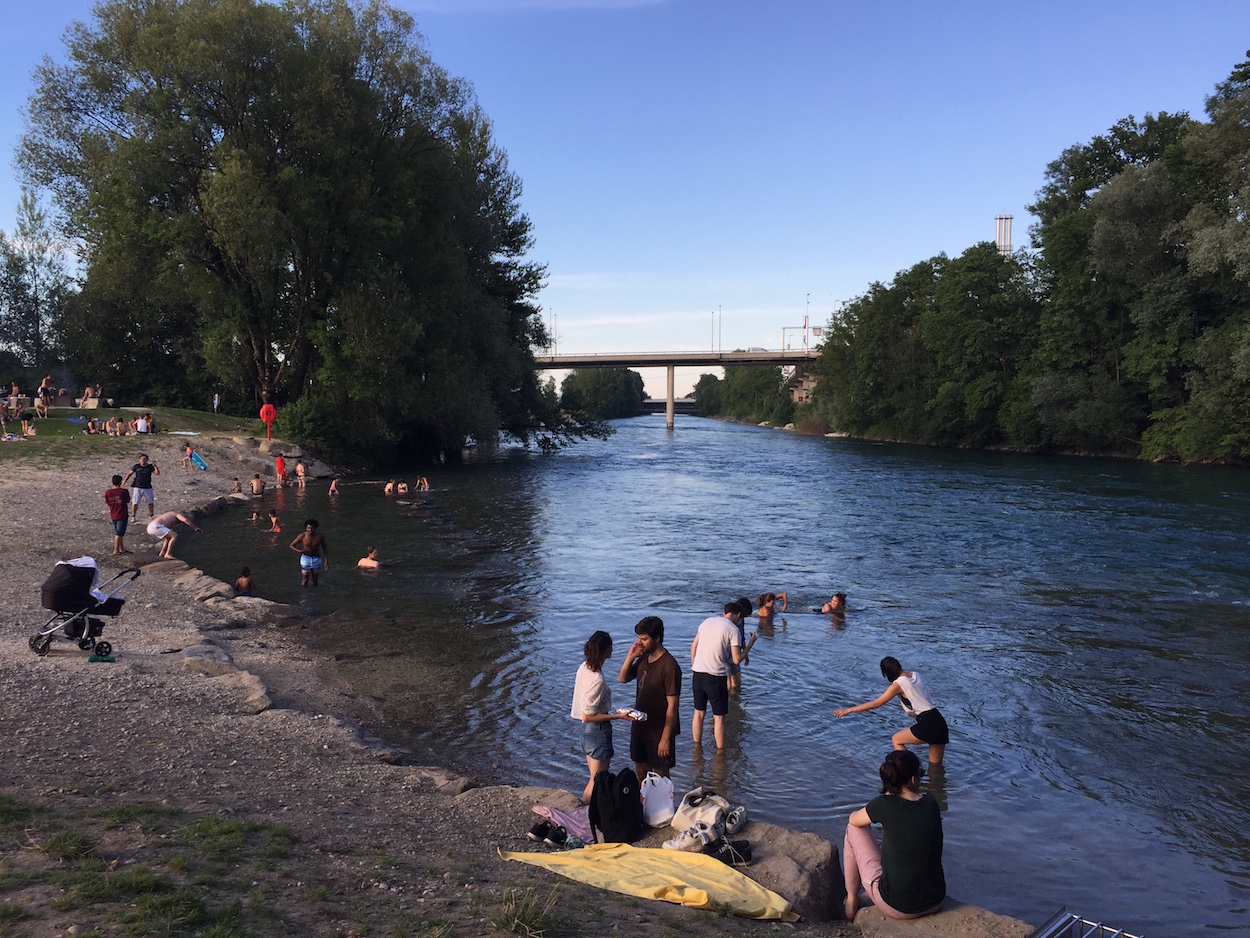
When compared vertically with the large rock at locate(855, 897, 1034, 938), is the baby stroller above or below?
above

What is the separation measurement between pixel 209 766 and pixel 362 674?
206 inches

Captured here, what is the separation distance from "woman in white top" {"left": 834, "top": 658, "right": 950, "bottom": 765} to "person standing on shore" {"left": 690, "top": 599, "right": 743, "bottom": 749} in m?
1.36

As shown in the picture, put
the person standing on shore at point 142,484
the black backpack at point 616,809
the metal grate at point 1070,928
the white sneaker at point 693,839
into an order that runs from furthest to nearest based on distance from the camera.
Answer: the person standing on shore at point 142,484 < the black backpack at point 616,809 < the white sneaker at point 693,839 < the metal grate at point 1070,928

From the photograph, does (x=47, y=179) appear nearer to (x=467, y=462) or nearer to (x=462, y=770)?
(x=467, y=462)

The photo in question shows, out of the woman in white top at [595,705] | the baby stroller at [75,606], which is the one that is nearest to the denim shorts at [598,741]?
the woman in white top at [595,705]

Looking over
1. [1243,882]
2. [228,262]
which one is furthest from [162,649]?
[228,262]

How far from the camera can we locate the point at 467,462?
57.2m

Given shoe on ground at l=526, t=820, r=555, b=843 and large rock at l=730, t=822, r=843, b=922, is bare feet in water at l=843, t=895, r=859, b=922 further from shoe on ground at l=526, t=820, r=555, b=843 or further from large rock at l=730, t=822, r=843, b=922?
shoe on ground at l=526, t=820, r=555, b=843

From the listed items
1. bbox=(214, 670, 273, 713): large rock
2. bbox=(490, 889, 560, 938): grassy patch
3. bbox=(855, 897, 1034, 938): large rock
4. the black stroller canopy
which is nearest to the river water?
bbox=(855, 897, 1034, 938): large rock

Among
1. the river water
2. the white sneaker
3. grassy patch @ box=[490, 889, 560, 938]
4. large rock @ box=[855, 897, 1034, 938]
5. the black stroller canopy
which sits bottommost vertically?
the river water

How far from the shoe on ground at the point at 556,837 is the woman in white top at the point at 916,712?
419 centimetres

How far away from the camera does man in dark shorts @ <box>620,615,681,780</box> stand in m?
8.88

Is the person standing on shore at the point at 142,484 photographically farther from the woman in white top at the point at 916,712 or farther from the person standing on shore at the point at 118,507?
the woman in white top at the point at 916,712

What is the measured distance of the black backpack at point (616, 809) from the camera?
7.51 meters
